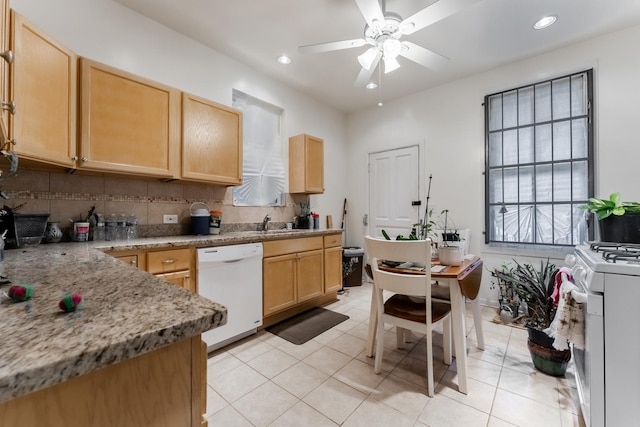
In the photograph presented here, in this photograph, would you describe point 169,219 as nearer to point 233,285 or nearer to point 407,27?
point 233,285

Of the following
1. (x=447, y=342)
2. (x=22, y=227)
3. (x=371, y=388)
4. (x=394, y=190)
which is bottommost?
(x=371, y=388)

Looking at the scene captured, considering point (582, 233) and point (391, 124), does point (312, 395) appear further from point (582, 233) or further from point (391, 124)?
point (391, 124)

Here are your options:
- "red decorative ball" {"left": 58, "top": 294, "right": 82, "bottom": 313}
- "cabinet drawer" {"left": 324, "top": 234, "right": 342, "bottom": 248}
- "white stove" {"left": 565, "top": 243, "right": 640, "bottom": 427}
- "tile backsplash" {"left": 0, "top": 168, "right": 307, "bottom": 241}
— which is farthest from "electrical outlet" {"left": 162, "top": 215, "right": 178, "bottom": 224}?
"white stove" {"left": 565, "top": 243, "right": 640, "bottom": 427}

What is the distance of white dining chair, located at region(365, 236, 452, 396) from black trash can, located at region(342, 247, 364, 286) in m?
2.06

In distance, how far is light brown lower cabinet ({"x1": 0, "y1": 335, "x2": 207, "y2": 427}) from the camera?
434mm

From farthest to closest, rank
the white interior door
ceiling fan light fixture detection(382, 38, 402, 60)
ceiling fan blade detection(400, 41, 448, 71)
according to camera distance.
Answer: the white interior door
ceiling fan blade detection(400, 41, 448, 71)
ceiling fan light fixture detection(382, 38, 402, 60)

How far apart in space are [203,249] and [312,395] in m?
1.33

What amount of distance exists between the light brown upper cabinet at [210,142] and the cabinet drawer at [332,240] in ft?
4.17

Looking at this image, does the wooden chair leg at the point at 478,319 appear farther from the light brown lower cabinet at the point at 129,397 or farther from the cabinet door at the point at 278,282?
the light brown lower cabinet at the point at 129,397

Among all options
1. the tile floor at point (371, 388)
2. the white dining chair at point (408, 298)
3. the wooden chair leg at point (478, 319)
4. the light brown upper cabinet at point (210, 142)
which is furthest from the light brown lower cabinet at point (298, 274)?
the wooden chair leg at point (478, 319)

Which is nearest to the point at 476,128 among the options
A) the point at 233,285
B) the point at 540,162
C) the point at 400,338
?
the point at 540,162

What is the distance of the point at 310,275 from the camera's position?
316cm

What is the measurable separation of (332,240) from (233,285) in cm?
148

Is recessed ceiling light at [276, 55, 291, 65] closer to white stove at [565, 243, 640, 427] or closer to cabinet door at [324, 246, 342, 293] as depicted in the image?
cabinet door at [324, 246, 342, 293]
